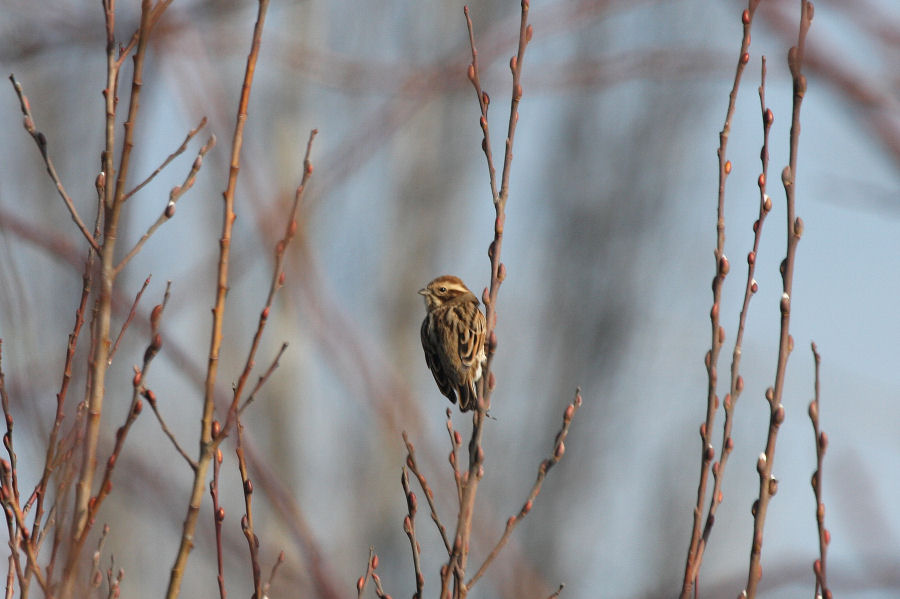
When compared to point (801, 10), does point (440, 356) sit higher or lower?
higher

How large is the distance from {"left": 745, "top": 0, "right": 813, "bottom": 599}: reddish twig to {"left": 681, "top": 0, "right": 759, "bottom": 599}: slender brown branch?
11cm

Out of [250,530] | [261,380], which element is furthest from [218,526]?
[261,380]

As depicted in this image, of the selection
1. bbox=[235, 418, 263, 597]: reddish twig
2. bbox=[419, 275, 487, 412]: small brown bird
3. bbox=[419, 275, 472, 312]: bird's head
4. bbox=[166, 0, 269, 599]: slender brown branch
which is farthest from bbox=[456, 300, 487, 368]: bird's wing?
bbox=[166, 0, 269, 599]: slender brown branch

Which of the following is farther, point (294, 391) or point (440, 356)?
point (294, 391)

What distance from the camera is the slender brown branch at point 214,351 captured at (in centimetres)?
193

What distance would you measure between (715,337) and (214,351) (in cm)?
105

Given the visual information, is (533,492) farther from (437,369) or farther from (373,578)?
(437,369)

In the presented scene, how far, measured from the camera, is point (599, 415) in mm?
12594

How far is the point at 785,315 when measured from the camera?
2170 mm

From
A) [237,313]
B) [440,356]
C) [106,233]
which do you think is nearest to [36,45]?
[106,233]

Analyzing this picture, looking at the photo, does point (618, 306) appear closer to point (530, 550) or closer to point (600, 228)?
point (600, 228)

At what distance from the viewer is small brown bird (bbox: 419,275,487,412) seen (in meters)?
3.86

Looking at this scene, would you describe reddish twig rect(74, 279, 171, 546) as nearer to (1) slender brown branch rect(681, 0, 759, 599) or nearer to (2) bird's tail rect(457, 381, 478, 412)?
(1) slender brown branch rect(681, 0, 759, 599)

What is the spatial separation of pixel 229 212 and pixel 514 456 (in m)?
10.6
